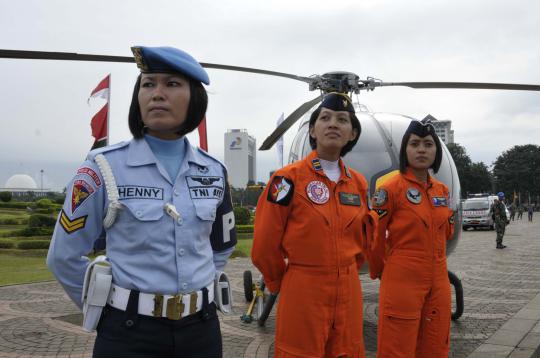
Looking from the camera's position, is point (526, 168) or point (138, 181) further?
point (526, 168)

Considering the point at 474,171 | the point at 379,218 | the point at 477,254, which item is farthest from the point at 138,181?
the point at 474,171

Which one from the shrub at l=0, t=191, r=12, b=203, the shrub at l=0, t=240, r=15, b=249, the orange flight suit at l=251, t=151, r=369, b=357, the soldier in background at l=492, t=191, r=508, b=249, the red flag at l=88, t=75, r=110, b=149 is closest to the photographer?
the orange flight suit at l=251, t=151, r=369, b=357

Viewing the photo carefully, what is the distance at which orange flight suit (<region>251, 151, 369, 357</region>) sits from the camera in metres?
2.57

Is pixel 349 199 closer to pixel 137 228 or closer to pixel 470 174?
pixel 137 228

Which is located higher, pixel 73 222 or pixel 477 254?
pixel 73 222

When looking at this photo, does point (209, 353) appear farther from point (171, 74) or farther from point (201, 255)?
point (171, 74)

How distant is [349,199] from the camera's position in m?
2.80

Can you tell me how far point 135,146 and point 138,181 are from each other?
6.6 inches

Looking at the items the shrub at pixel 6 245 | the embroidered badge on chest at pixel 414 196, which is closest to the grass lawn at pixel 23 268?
the shrub at pixel 6 245

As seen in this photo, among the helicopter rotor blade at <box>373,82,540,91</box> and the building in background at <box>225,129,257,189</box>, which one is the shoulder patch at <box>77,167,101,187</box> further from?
the building in background at <box>225,129,257,189</box>

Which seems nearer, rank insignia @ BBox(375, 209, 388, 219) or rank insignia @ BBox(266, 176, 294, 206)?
rank insignia @ BBox(266, 176, 294, 206)

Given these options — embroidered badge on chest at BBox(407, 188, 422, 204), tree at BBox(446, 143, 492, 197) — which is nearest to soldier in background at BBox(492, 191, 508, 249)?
embroidered badge on chest at BBox(407, 188, 422, 204)

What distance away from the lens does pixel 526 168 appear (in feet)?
243

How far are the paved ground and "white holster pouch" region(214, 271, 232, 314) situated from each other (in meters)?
2.80
